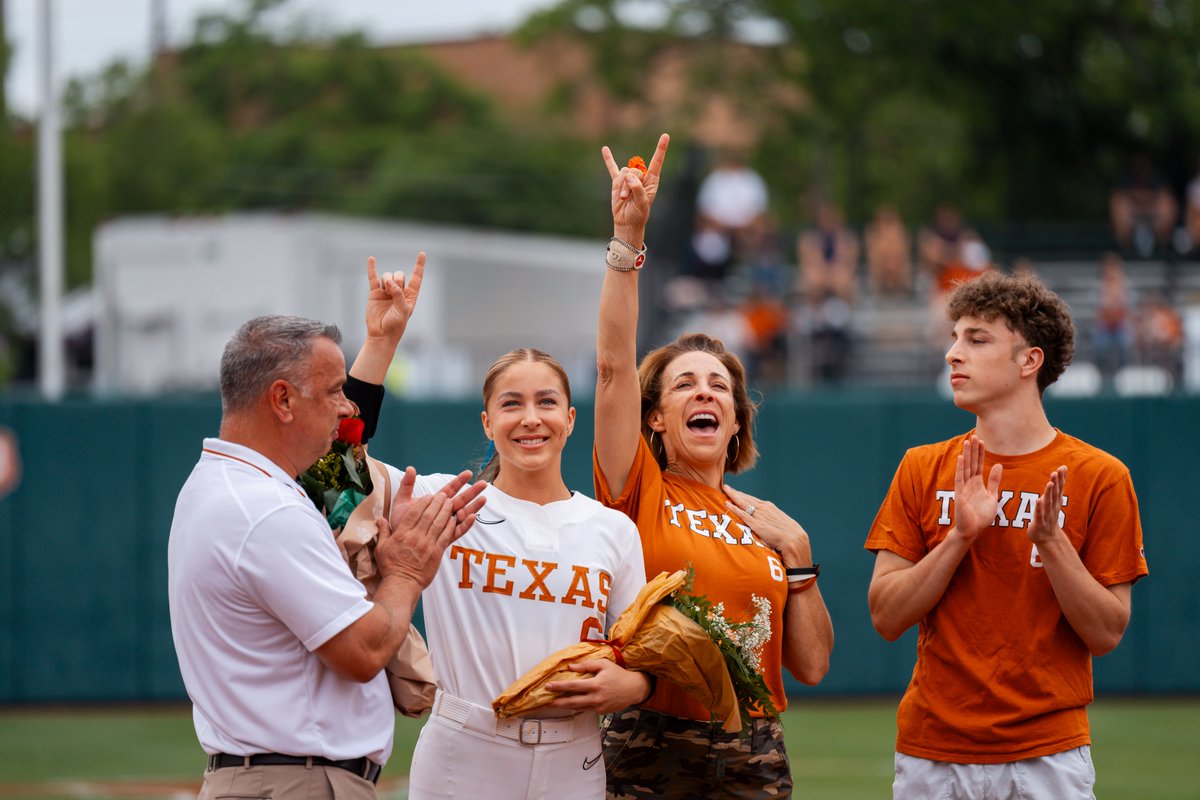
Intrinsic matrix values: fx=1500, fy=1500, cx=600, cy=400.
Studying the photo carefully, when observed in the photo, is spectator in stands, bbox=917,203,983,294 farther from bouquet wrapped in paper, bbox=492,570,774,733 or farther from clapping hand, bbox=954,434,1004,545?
bouquet wrapped in paper, bbox=492,570,774,733

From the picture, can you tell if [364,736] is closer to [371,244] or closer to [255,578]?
[255,578]

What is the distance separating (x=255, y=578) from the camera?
3721 mm

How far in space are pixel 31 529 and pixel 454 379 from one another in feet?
22.6

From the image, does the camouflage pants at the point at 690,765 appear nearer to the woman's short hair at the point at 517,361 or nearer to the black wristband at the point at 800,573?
the black wristband at the point at 800,573

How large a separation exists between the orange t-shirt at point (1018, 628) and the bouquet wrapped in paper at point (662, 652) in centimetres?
72

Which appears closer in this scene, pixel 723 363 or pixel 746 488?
pixel 723 363

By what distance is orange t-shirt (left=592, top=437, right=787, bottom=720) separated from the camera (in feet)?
15.2

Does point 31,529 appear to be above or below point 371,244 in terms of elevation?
below

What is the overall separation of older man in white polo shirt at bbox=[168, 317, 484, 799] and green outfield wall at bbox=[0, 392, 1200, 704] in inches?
360

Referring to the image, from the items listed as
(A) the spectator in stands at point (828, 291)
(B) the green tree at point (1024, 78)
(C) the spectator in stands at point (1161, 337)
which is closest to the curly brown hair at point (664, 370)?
(C) the spectator in stands at point (1161, 337)

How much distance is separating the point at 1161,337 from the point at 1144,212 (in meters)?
4.07

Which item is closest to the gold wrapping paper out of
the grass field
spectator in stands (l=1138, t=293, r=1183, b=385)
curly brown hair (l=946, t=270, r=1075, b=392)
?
curly brown hair (l=946, t=270, r=1075, b=392)

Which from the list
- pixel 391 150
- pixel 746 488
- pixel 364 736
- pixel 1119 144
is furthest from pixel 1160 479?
pixel 391 150

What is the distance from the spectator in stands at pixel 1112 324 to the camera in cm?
1500
